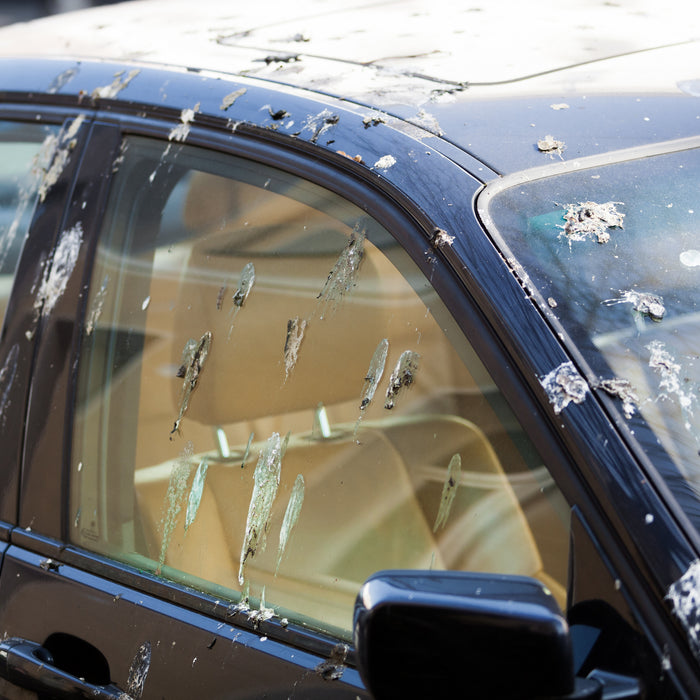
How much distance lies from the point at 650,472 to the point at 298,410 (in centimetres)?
58

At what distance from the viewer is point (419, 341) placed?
4.26 ft

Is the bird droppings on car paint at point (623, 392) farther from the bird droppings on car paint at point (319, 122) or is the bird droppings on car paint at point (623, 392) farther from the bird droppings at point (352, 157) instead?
the bird droppings on car paint at point (319, 122)

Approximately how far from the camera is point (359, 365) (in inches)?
54.6

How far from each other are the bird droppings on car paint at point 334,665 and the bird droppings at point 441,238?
56 centimetres

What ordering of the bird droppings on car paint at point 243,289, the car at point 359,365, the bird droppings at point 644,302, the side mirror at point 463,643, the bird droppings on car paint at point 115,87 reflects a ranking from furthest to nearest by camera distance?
the bird droppings on car paint at point 115,87, the bird droppings on car paint at point 243,289, the bird droppings at point 644,302, the car at point 359,365, the side mirror at point 463,643

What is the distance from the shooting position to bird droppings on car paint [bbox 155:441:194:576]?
1.55 meters

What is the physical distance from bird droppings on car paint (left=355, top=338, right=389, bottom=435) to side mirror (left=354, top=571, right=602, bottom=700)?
0.44 m

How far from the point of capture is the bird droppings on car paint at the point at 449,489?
50.3 inches

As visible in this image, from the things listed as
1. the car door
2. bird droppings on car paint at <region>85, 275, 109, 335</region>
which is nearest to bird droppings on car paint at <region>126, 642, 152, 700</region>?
the car door

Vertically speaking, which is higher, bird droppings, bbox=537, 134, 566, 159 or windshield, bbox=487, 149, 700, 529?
bird droppings, bbox=537, 134, 566, 159

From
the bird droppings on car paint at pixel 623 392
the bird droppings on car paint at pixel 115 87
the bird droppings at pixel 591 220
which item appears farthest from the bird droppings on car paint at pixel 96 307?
the bird droppings on car paint at pixel 623 392

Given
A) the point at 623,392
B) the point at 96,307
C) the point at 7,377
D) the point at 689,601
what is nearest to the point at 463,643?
the point at 689,601

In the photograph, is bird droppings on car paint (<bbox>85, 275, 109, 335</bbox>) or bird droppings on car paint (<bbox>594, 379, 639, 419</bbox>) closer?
bird droppings on car paint (<bbox>594, 379, 639, 419</bbox>)

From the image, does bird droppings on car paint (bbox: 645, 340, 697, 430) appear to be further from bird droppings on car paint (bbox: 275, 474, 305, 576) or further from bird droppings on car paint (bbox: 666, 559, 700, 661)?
bird droppings on car paint (bbox: 275, 474, 305, 576)
